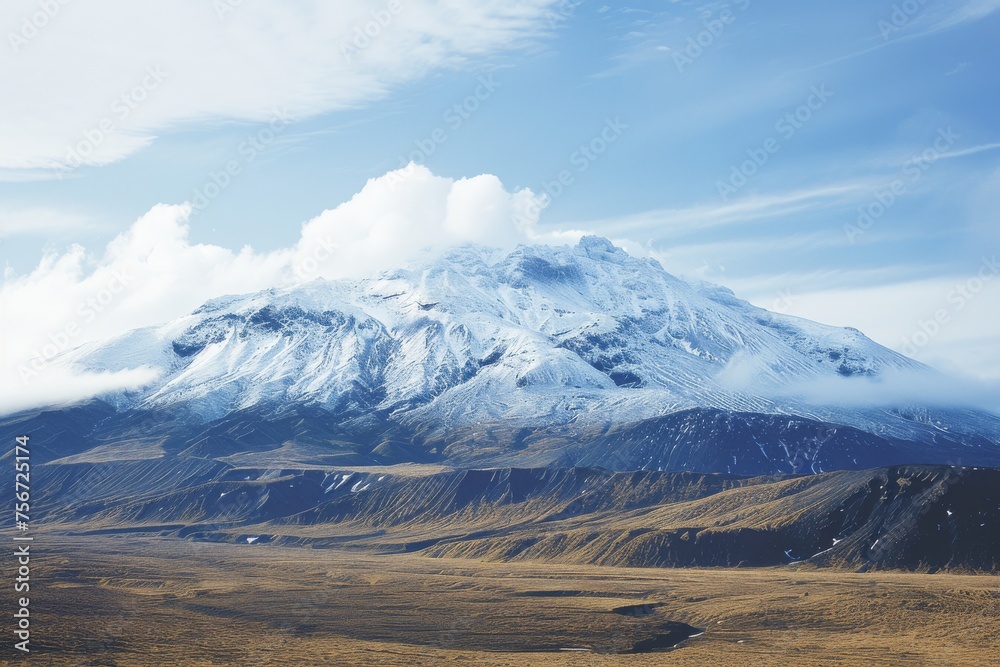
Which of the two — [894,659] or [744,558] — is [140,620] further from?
[744,558]

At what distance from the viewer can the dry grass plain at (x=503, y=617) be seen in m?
98.6

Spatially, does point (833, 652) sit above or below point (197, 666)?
below

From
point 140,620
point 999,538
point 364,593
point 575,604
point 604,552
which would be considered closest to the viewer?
point 140,620

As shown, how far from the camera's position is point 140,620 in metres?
115

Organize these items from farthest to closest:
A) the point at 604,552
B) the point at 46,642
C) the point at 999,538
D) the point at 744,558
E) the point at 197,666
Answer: the point at 604,552, the point at 744,558, the point at 999,538, the point at 46,642, the point at 197,666

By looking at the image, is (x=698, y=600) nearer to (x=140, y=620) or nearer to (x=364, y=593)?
(x=364, y=593)

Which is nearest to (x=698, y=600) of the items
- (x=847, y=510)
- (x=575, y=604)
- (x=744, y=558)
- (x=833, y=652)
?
(x=575, y=604)

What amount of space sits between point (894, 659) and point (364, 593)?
231 feet

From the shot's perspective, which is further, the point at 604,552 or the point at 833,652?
the point at 604,552

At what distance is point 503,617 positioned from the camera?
119500 mm

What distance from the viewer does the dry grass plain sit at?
98.6m

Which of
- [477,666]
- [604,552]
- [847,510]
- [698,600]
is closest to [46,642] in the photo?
[477,666]

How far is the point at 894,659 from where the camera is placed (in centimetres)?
9712

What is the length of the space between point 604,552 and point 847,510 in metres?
42.2
